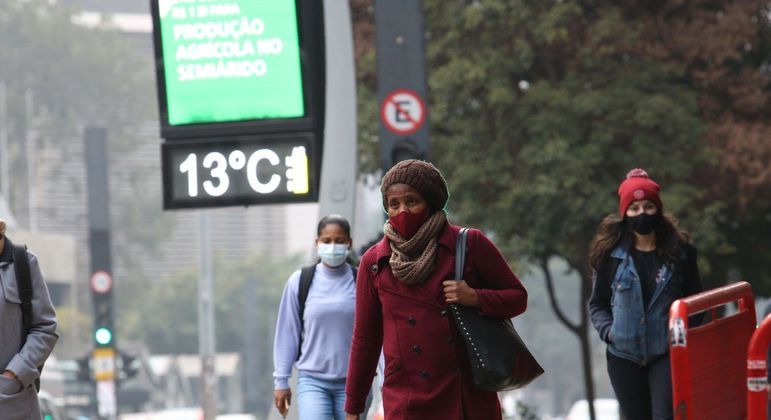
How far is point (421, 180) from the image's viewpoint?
6129 millimetres

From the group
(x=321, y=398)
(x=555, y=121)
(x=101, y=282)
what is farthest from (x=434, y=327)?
(x=101, y=282)

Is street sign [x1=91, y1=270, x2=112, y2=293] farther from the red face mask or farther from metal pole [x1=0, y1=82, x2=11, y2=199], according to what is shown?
metal pole [x1=0, y1=82, x2=11, y2=199]

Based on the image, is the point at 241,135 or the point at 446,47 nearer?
the point at 241,135

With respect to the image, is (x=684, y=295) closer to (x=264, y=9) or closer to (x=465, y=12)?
(x=264, y=9)

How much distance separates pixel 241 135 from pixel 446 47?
12868mm

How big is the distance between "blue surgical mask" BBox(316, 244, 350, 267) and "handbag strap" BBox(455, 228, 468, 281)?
320cm

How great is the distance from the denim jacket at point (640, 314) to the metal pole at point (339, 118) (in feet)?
15.4

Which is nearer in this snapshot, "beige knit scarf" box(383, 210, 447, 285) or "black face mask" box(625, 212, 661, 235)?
"beige knit scarf" box(383, 210, 447, 285)

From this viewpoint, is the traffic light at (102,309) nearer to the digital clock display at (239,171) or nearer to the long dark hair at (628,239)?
the digital clock display at (239,171)

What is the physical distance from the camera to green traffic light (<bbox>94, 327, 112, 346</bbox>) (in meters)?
30.6

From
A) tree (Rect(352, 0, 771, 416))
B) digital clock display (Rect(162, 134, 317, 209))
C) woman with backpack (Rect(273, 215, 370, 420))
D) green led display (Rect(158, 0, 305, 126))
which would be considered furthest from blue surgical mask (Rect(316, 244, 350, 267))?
tree (Rect(352, 0, 771, 416))

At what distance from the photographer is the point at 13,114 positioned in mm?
82375

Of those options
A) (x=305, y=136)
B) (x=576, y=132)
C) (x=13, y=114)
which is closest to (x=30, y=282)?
(x=305, y=136)

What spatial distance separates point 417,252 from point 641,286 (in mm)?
2642
